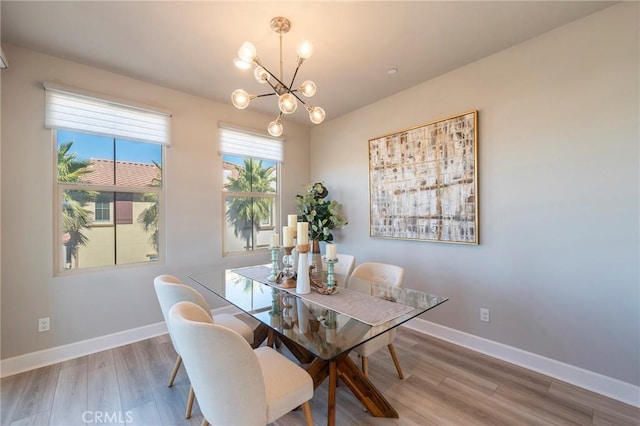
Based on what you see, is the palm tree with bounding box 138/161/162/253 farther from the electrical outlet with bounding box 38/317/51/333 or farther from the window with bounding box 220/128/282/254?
the electrical outlet with bounding box 38/317/51/333

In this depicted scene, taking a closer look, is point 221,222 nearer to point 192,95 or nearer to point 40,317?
point 192,95

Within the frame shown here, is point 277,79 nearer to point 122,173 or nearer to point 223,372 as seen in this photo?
point 223,372

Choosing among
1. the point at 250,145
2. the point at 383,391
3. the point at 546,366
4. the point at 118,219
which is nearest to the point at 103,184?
the point at 118,219

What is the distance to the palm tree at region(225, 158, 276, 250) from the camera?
139 inches

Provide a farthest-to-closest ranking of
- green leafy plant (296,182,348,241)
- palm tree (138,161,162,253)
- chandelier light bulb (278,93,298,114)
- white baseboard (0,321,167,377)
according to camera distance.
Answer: green leafy plant (296,182,348,241) < palm tree (138,161,162,253) < white baseboard (0,321,167,377) < chandelier light bulb (278,93,298,114)

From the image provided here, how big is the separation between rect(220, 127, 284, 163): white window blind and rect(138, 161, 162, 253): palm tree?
840mm

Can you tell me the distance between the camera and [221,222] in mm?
3352

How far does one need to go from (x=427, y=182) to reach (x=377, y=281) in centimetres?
127

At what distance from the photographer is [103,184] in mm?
2596

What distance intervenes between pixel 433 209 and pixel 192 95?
3.09 meters

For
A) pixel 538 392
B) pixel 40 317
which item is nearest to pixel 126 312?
pixel 40 317

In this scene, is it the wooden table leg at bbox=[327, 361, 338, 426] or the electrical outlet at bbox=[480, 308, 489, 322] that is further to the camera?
the electrical outlet at bbox=[480, 308, 489, 322]

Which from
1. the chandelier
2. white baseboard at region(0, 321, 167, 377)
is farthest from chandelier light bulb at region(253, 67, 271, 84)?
white baseboard at region(0, 321, 167, 377)

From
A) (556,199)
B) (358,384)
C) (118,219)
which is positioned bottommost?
(358,384)
